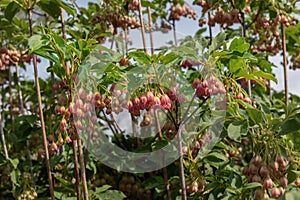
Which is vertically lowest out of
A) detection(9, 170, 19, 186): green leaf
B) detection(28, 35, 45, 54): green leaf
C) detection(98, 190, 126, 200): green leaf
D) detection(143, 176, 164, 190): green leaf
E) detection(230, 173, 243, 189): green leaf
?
detection(98, 190, 126, 200): green leaf

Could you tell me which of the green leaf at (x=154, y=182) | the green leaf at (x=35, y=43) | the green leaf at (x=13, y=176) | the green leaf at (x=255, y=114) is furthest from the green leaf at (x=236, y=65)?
the green leaf at (x=13, y=176)

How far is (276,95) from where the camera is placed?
14.1ft

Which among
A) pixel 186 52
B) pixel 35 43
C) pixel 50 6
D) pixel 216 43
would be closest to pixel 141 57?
pixel 186 52

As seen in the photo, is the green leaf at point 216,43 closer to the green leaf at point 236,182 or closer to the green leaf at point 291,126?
the green leaf at point 291,126

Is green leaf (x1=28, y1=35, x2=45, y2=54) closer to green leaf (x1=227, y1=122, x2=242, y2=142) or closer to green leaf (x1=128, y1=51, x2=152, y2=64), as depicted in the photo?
green leaf (x1=128, y1=51, x2=152, y2=64)

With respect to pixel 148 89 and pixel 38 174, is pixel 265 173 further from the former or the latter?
pixel 38 174

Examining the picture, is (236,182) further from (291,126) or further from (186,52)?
(186,52)

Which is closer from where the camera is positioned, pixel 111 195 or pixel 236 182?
pixel 236 182

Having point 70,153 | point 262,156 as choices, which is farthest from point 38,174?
point 262,156

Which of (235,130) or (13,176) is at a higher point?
(235,130)

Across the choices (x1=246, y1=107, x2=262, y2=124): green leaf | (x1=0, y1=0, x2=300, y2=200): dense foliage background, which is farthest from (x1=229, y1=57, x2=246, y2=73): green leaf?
(x1=246, y1=107, x2=262, y2=124): green leaf

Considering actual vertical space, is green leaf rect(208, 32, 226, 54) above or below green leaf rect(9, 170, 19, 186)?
above

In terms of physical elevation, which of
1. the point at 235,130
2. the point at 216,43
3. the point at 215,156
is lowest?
the point at 215,156

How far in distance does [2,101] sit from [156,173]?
6.47 ft
